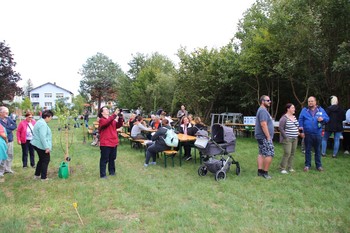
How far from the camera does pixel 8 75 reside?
30.2 meters

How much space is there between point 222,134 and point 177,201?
2.45 m

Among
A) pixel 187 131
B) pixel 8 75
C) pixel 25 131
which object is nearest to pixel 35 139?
pixel 25 131

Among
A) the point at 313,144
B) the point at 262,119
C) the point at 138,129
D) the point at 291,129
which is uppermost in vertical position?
the point at 262,119

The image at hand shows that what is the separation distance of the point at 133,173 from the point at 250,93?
10911 millimetres

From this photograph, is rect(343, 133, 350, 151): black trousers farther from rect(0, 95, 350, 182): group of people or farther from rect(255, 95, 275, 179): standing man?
rect(255, 95, 275, 179): standing man

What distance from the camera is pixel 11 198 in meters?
5.29

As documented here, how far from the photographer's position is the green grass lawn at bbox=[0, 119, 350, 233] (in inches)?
155

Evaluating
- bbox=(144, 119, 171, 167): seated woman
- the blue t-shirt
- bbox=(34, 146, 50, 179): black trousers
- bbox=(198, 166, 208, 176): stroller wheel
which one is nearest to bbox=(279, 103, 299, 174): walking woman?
the blue t-shirt

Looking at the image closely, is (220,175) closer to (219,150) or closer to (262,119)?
(219,150)

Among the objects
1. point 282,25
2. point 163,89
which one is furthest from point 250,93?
point 163,89

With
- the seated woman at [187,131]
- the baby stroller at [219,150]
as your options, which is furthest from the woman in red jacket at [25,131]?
the baby stroller at [219,150]

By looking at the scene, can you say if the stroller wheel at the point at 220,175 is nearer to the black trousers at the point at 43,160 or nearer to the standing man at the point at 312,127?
the standing man at the point at 312,127

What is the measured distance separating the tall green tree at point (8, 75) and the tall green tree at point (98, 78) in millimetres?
25290

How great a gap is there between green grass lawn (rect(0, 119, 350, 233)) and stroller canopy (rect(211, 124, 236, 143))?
0.84m
